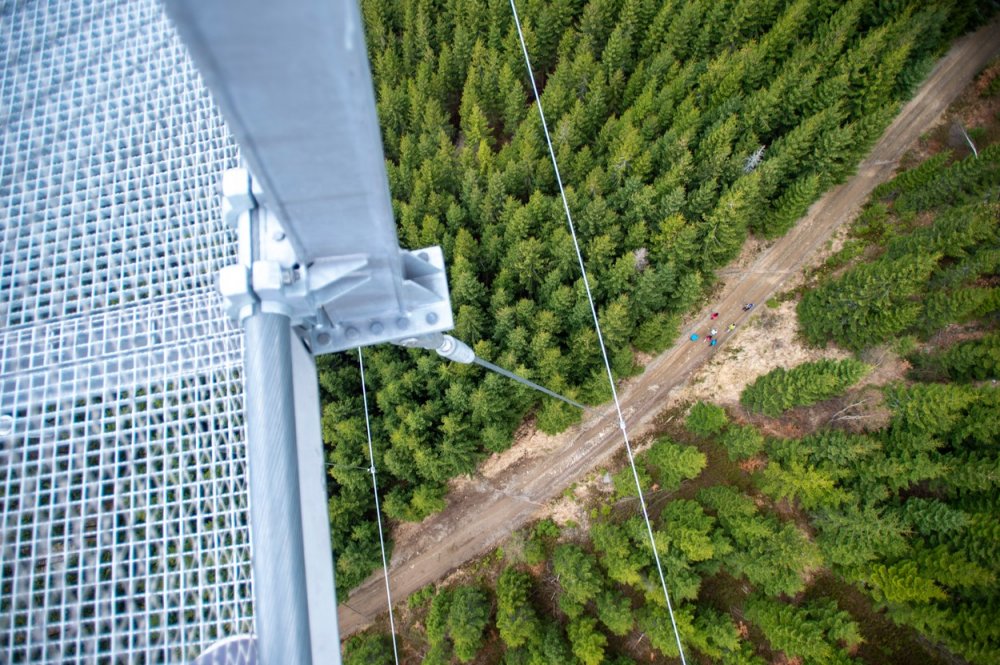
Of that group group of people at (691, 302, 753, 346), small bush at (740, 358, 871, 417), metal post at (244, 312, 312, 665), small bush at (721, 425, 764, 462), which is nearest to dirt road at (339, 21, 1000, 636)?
group of people at (691, 302, 753, 346)

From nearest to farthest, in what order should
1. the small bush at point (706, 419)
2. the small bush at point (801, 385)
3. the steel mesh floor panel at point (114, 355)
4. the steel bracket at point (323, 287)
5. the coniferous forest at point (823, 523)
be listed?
the steel bracket at point (323, 287)
the steel mesh floor panel at point (114, 355)
the coniferous forest at point (823, 523)
the small bush at point (801, 385)
the small bush at point (706, 419)

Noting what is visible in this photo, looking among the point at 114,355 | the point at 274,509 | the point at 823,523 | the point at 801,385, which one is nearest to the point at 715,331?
the point at 801,385

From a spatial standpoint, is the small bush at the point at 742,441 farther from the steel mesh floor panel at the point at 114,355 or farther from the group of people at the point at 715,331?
the steel mesh floor panel at the point at 114,355

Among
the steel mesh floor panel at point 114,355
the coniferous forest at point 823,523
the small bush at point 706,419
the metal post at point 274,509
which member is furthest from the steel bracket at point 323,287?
the small bush at point 706,419

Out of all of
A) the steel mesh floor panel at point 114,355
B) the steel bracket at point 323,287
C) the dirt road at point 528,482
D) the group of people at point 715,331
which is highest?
the steel bracket at point 323,287

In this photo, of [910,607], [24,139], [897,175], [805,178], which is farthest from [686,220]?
[24,139]

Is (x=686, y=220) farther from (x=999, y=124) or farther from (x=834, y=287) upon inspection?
(x=999, y=124)
